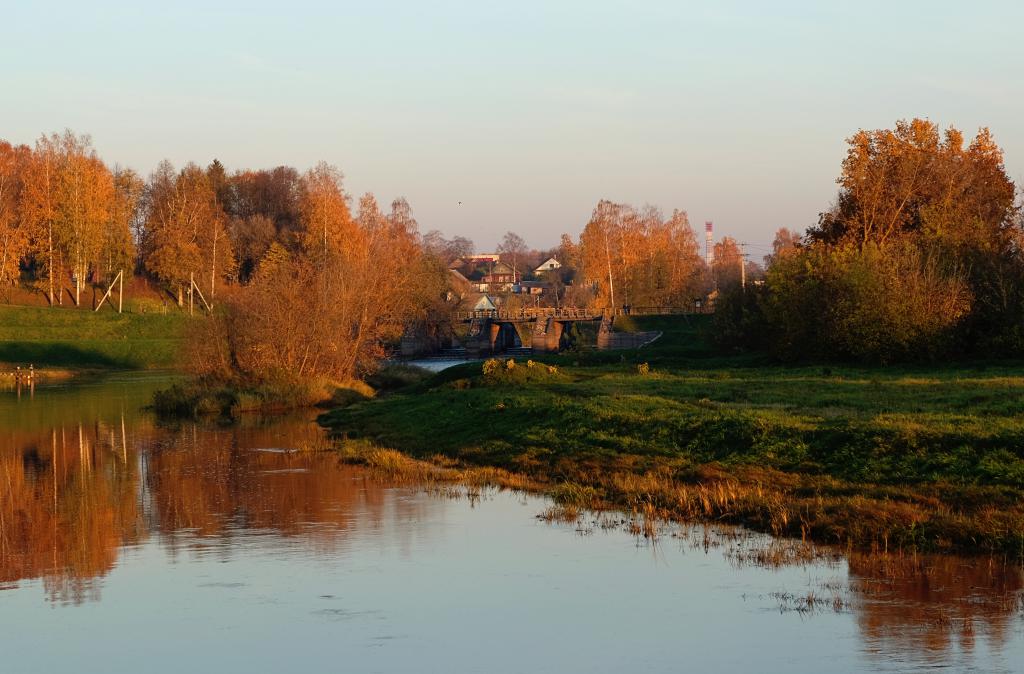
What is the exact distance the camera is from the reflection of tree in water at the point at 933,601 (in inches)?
A: 534

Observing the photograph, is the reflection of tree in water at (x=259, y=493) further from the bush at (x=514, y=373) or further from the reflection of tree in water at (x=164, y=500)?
the bush at (x=514, y=373)

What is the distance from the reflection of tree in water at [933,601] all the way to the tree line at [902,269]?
35.9 metres

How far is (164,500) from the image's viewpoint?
26.5 m

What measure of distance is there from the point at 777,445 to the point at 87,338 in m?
79.5

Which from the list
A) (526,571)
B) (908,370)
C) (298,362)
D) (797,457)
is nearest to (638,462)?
(797,457)

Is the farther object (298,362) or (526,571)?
(298,362)

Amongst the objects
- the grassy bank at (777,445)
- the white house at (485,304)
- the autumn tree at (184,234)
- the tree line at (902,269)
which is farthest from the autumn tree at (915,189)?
the white house at (485,304)

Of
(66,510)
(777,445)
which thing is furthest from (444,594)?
(66,510)

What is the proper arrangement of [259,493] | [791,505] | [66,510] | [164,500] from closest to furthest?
1. [791,505]
2. [66,510]
3. [164,500]
4. [259,493]

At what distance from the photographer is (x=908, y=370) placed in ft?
158

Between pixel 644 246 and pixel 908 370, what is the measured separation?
87.9 meters

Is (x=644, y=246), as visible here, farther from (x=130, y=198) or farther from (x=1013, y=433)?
(x=1013, y=433)

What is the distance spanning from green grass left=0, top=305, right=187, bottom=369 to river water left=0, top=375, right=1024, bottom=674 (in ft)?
196

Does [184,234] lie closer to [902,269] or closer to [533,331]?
[533,331]
